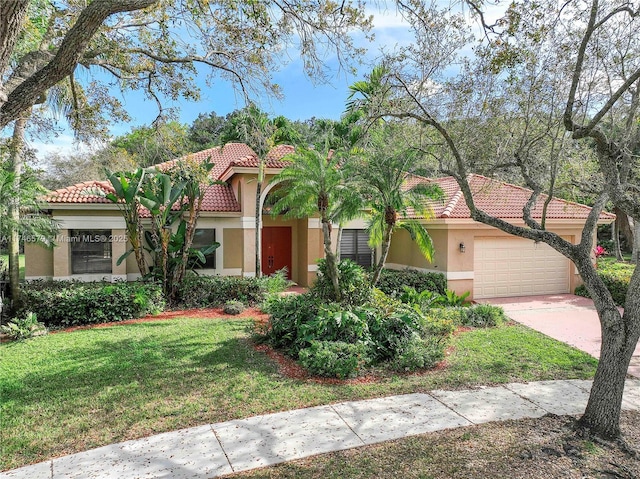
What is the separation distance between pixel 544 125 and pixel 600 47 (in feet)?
5.00

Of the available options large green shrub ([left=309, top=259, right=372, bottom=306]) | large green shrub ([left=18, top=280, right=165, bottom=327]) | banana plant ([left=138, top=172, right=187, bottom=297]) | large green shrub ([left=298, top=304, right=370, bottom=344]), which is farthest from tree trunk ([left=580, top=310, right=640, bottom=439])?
banana plant ([left=138, top=172, right=187, bottom=297])

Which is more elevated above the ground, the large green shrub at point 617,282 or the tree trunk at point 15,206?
the tree trunk at point 15,206

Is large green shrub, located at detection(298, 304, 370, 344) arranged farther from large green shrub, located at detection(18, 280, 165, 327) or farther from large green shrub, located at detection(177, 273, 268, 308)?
large green shrub, located at detection(18, 280, 165, 327)

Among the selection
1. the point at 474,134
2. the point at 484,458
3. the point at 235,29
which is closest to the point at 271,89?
the point at 235,29

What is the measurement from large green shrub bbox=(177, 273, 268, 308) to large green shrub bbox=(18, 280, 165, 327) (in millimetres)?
1055

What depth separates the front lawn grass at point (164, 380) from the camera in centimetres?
577

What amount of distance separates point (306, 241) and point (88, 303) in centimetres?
867

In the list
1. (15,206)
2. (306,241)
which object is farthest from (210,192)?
(15,206)

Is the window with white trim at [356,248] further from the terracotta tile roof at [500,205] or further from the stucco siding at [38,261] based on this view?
the stucco siding at [38,261]

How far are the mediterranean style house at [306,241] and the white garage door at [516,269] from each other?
4 cm

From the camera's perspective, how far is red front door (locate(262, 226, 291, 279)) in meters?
19.9

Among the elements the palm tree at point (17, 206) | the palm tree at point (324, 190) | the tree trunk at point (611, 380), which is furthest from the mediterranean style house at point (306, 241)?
the tree trunk at point (611, 380)

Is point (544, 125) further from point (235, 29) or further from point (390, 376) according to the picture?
point (235, 29)

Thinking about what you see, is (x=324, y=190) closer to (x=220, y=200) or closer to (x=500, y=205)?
(x=220, y=200)
